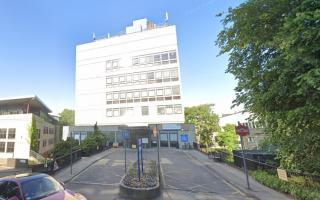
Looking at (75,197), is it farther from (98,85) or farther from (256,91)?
(98,85)

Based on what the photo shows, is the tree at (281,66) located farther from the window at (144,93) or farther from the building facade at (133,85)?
the window at (144,93)

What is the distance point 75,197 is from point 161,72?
32.0m

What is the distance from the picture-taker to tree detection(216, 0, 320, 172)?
19.9 feet

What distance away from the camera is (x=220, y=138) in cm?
5091

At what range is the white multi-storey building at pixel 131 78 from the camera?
37.1 metres

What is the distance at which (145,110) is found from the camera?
124 feet

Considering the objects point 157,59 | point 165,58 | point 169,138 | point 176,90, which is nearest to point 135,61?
point 157,59

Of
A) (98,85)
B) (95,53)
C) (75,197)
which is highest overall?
(95,53)

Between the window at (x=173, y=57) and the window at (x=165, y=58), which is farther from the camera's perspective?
the window at (x=165, y=58)

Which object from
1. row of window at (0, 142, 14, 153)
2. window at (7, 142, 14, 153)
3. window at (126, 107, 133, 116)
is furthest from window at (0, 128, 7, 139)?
window at (126, 107, 133, 116)

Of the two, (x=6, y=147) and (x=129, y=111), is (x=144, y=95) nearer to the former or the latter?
(x=129, y=111)

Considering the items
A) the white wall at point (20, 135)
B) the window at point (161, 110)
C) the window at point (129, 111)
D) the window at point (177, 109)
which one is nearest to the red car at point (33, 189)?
the white wall at point (20, 135)

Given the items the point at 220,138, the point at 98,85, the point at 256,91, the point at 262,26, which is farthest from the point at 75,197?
the point at 220,138

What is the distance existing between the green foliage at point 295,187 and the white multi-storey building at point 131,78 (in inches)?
970
